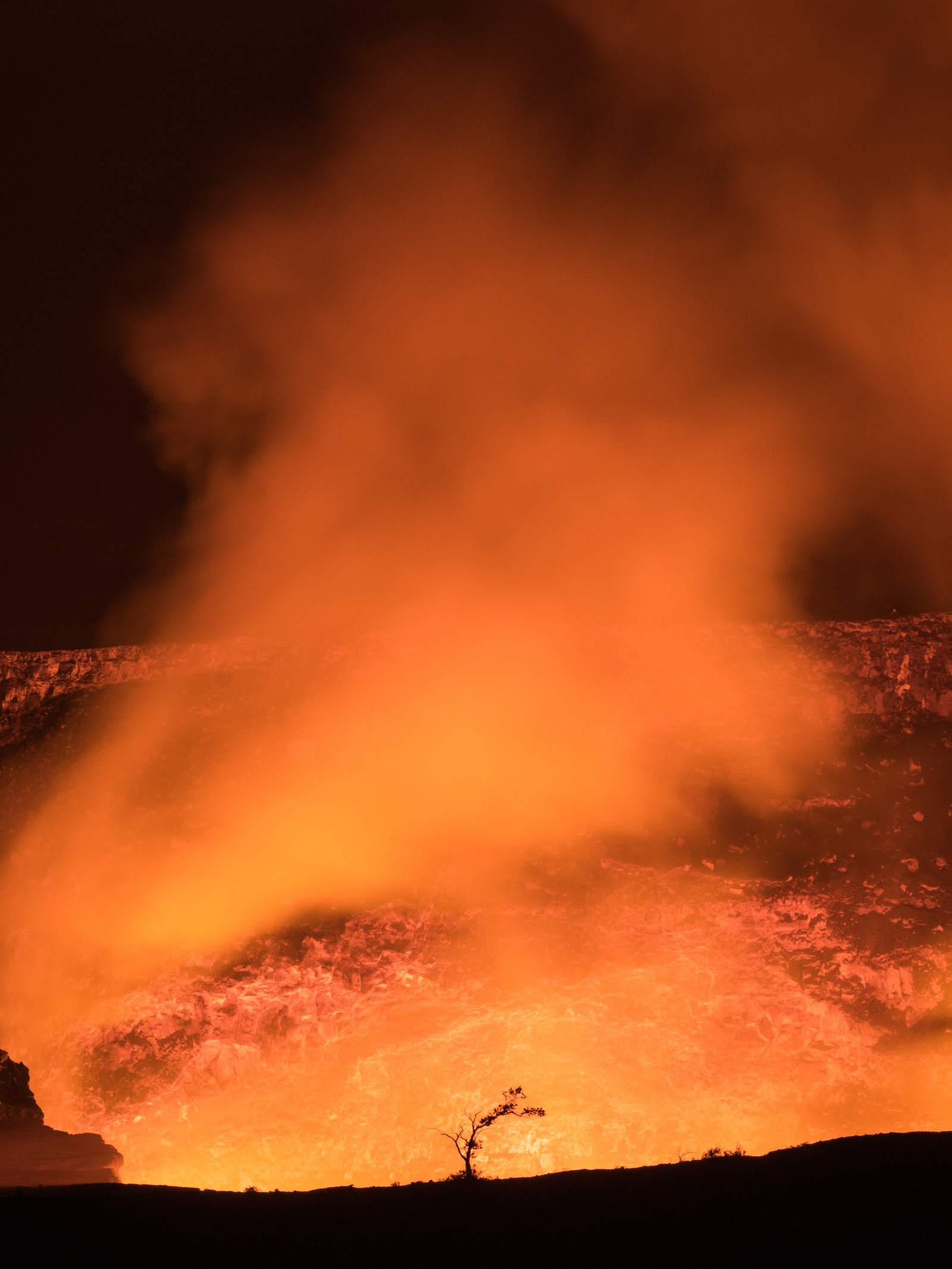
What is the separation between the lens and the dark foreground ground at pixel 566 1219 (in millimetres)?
7297

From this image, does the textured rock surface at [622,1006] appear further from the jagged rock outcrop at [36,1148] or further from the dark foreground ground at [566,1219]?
the dark foreground ground at [566,1219]

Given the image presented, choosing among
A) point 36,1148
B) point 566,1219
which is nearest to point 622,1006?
point 566,1219

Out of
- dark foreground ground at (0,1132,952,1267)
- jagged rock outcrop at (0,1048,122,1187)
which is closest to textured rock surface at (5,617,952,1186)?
jagged rock outcrop at (0,1048,122,1187)

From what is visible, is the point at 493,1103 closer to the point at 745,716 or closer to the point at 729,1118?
the point at 729,1118

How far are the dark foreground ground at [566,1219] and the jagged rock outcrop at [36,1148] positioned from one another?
2.78 meters

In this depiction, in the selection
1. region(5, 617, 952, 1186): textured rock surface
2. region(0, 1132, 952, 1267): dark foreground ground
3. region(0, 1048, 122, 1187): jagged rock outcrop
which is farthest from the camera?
region(5, 617, 952, 1186): textured rock surface

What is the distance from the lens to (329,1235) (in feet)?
25.6

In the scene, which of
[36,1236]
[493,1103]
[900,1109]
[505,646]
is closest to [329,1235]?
[36,1236]

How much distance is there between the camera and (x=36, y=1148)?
1200 cm

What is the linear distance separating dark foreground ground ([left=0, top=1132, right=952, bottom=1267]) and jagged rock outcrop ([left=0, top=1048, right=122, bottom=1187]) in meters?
2.78

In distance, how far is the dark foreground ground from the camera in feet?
23.9

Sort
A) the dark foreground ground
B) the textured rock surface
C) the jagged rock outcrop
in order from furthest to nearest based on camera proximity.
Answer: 1. the textured rock surface
2. the jagged rock outcrop
3. the dark foreground ground

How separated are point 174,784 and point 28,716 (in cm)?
361

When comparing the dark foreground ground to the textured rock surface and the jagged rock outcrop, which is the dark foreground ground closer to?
the jagged rock outcrop
